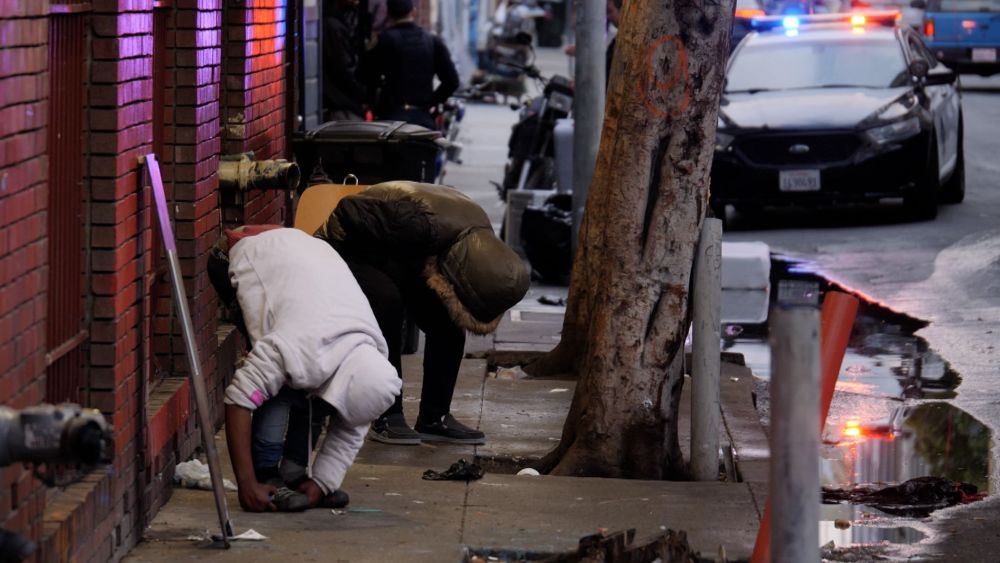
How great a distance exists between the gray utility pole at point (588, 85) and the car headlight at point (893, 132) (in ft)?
14.2

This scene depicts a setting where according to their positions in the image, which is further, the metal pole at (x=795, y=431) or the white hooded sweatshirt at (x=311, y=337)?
the white hooded sweatshirt at (x=311, y=337)

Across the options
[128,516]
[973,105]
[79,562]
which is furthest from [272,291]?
[973,105]

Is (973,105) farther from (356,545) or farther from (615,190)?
(356,545)

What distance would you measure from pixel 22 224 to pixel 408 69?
10.2m

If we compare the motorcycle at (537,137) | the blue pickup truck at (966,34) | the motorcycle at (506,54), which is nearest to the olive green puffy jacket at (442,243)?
the motorcycle at (537,137)

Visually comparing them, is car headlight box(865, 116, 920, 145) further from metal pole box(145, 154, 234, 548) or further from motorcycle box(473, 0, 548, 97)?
metal pole box(145, 154, 234, 548)

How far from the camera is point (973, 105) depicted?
28.0 m

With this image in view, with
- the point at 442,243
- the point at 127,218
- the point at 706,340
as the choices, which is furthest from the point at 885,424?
the point at 127,218

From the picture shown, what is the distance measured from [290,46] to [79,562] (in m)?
6.00

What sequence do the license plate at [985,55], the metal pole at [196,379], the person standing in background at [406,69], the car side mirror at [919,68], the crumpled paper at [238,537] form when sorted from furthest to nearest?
the license plate at [985,55], the car side mirror at [919,68], the person standing in background at [406,69], the crumpled paper at [238,537], the metal pole at [196,379]

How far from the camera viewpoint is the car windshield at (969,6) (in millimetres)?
31594

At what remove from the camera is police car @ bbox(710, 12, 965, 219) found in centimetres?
1586

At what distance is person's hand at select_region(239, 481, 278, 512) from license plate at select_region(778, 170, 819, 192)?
995cm

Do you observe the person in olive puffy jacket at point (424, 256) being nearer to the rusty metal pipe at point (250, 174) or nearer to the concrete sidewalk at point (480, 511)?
the rusty metal pipe at point (250, 174)
